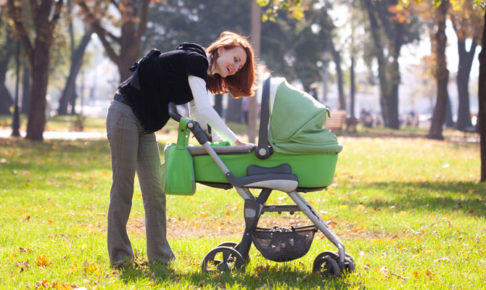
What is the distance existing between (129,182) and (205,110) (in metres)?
0.97

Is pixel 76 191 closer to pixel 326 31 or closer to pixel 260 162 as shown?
pixel 260 162

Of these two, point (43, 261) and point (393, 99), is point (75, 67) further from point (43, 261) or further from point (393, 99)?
point (43, 261)

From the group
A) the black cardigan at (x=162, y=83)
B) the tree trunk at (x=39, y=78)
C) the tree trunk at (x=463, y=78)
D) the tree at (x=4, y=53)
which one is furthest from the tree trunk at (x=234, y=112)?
the black cardigan at (x=162, y=83)

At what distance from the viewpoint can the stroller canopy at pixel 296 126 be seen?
4.55 m

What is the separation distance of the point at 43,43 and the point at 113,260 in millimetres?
15365

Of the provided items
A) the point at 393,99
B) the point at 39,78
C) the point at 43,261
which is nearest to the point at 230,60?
the point at 43,261

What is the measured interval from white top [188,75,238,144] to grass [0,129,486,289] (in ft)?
3.33

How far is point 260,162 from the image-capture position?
15.4 feet

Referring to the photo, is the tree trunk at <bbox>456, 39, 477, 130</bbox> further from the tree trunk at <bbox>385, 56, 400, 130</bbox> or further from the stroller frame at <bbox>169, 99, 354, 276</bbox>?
the stroller frame at <bbox>169, 99, 354, 276</bbox>

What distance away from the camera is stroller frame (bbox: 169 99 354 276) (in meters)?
4.62

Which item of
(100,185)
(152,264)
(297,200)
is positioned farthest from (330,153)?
(100,185)

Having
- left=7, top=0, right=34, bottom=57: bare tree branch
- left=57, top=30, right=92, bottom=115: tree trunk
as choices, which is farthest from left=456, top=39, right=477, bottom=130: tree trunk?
left=7, top=0, right=34, bottom=57: bare tree branch

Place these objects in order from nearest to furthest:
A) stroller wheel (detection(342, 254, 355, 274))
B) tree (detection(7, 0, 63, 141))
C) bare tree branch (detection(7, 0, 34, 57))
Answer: stroller wheel (detection(342, 254, 355, 274)) < tree (detection(7, 0, 63, 141)) < bare tree branch (detection(7, 0, 34, 57))

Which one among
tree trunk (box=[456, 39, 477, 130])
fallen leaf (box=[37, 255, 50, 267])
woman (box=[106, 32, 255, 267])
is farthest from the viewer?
tree trunk (box=[456, 39, 477, 130])
